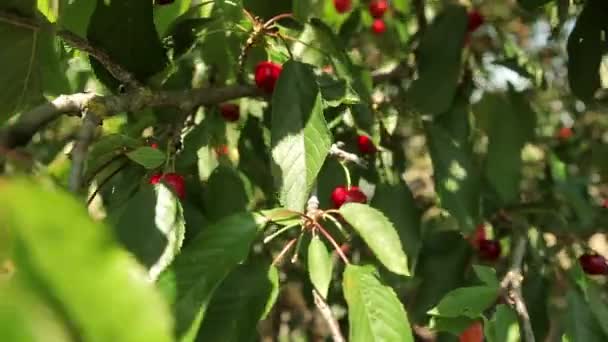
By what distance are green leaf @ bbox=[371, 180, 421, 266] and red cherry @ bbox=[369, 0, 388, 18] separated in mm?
1055

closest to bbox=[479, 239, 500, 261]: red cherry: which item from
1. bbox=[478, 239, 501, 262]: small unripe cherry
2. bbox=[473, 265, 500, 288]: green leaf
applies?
bbox=[478, 239, 501, 262]: small unripe cherry

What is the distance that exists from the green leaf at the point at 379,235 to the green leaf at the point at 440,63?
2.90 ft

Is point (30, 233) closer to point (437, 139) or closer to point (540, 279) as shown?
point (437, 139)

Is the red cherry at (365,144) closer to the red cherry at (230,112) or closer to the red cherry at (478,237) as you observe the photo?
the red cherry at (230,112)

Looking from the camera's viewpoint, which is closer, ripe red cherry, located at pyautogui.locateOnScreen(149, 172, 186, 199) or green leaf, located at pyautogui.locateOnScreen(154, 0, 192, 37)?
ripe red cherry, located at pyautogui.locateOnScreen(149, 172, 186, 199)

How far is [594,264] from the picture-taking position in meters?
1.89

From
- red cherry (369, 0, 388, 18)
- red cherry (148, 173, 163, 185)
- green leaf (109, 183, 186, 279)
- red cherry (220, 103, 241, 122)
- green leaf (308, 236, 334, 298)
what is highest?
green leaf (109, 183, 186, 279)

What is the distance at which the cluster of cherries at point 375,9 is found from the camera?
2.50m

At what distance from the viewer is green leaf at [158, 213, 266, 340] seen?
1.05 m

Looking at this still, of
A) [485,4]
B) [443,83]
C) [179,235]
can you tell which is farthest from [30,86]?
[485,4]

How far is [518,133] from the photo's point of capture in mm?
2336

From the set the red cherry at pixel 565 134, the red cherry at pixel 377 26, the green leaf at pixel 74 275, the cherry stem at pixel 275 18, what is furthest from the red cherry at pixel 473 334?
the red cherry at pixel 565 134

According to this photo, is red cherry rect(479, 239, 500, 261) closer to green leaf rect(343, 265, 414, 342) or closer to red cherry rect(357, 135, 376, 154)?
red cherry rect(357, 135, 376, 154)

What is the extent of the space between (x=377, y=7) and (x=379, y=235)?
68.7 inches
